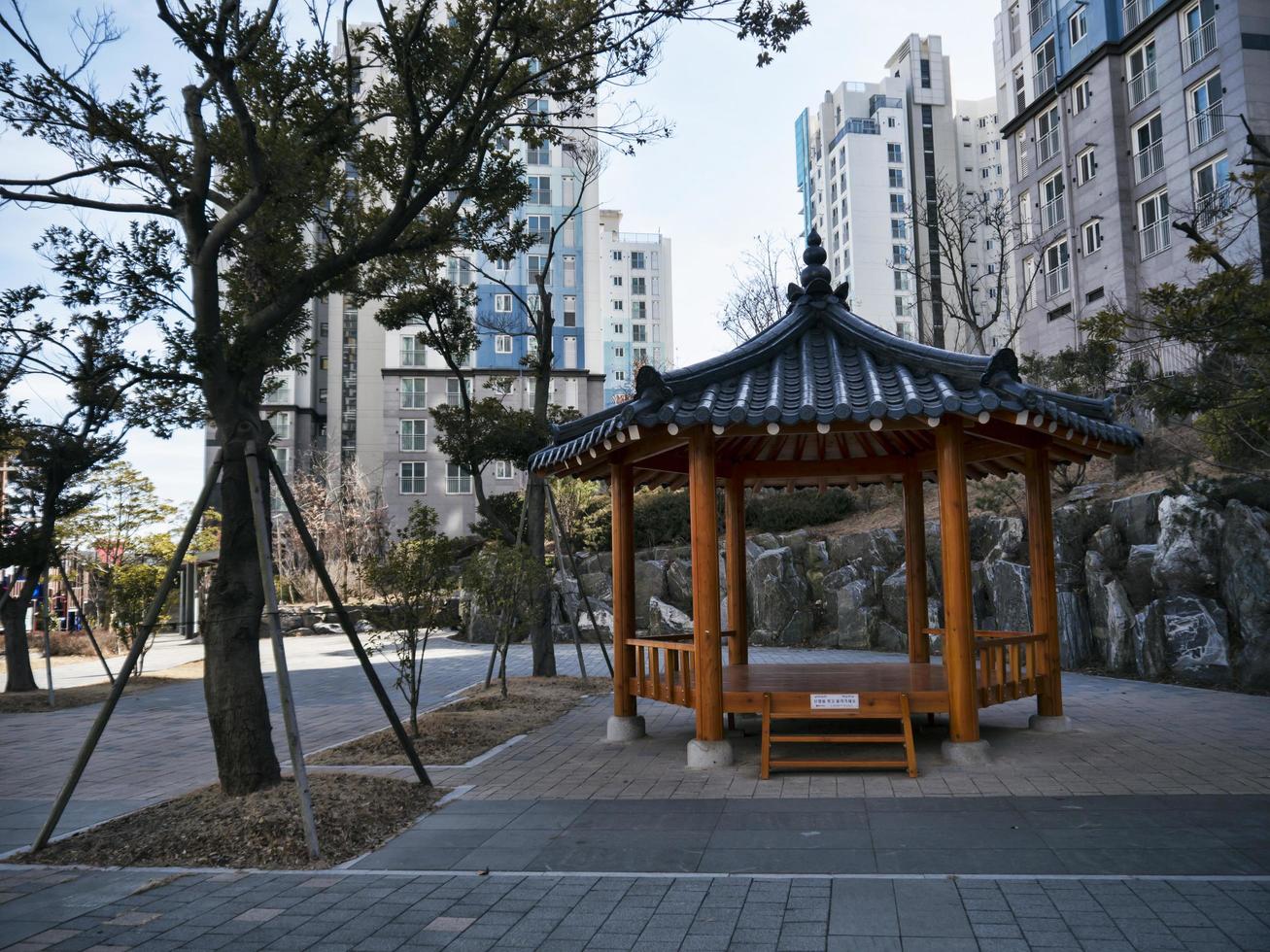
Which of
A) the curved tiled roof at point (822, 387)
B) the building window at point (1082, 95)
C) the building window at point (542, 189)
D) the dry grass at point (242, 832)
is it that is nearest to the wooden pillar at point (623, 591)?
the curved tiled roof at point (822, 387)

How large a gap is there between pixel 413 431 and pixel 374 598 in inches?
614

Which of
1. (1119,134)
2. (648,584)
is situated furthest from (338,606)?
(1119,134)

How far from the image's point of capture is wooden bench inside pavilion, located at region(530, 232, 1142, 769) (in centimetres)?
681

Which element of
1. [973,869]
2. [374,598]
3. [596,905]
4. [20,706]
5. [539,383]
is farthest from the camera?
[374,598]

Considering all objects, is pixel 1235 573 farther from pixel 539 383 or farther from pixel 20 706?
pixel 20 706

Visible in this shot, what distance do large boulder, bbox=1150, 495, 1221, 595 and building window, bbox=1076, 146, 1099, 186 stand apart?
54.9 feet

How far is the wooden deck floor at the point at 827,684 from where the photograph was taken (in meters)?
7.07

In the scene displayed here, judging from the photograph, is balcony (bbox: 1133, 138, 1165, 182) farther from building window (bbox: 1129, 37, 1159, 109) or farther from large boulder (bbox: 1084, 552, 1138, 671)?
large boulder (bbox: 1084, 552, 1138, 671)

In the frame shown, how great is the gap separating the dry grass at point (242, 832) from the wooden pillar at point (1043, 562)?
5271 millimetres

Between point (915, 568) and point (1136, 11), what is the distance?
21888mm

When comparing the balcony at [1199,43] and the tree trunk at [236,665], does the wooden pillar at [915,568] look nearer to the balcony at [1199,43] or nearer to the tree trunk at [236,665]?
the tree trunk at [236,665]

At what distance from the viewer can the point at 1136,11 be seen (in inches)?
952

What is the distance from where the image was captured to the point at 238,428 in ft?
19.9

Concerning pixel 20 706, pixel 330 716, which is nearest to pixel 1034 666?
pixel 330 716
